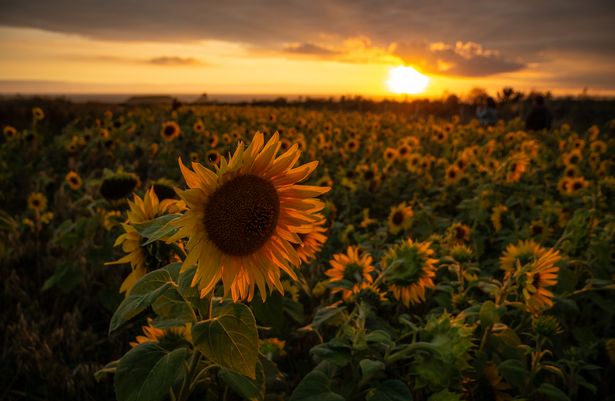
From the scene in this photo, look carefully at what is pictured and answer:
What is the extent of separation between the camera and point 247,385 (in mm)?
1433

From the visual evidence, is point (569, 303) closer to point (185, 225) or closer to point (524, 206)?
point (185, 225)

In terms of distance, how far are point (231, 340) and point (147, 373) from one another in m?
0.29

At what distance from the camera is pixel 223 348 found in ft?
3.97

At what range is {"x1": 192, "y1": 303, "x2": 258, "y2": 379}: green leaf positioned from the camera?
3.91ft

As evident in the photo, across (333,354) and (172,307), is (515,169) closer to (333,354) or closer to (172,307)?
(333,354)

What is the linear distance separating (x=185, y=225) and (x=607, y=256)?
3.00 m

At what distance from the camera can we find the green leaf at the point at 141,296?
119 cm

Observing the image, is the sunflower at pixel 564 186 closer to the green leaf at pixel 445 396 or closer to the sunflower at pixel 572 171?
the sunflower at pixel 572 171

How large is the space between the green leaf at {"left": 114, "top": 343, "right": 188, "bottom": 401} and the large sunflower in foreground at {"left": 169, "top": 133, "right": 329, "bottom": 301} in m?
0.25

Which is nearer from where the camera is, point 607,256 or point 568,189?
point 607,256

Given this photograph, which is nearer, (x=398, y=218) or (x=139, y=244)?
(x=139, y=244)

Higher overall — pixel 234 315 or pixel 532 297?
pixel 234 315

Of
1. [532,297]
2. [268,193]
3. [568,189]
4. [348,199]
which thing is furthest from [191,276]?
[568,189]

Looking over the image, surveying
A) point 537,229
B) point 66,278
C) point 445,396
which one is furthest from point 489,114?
point 445,396
